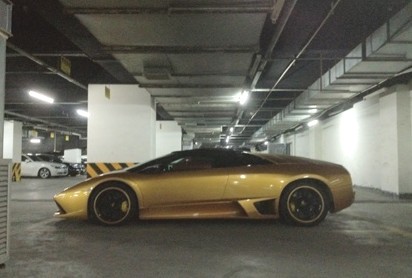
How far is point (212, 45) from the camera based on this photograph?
7500mm

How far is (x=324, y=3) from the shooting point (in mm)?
7492

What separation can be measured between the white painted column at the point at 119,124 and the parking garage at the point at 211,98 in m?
0.03

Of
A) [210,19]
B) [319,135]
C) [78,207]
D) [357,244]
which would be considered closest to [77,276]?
[78,207]

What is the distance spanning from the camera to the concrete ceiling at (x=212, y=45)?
6.03m

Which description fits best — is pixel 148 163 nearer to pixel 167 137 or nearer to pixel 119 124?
pixel 119 124

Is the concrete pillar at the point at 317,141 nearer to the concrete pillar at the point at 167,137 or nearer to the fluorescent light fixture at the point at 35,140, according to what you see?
the concrete pillar at the point at 167,137

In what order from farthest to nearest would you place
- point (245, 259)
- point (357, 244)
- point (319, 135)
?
point (319, 135), point (357, 244), point (245, 259)

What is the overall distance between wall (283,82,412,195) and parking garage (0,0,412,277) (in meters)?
0.05

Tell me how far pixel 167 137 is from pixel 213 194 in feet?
48.0

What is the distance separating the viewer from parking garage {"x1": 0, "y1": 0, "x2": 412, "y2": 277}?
450 centimetres

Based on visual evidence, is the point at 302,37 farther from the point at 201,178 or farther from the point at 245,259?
the point at 245,259

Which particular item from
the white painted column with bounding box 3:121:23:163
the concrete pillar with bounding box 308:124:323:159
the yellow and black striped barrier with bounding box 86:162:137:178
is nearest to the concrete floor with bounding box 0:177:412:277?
the yellow and black striped barrier with bounding box 86:162:137:178

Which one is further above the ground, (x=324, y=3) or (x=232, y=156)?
(x=324, y=3)

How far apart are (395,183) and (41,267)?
10.00m
